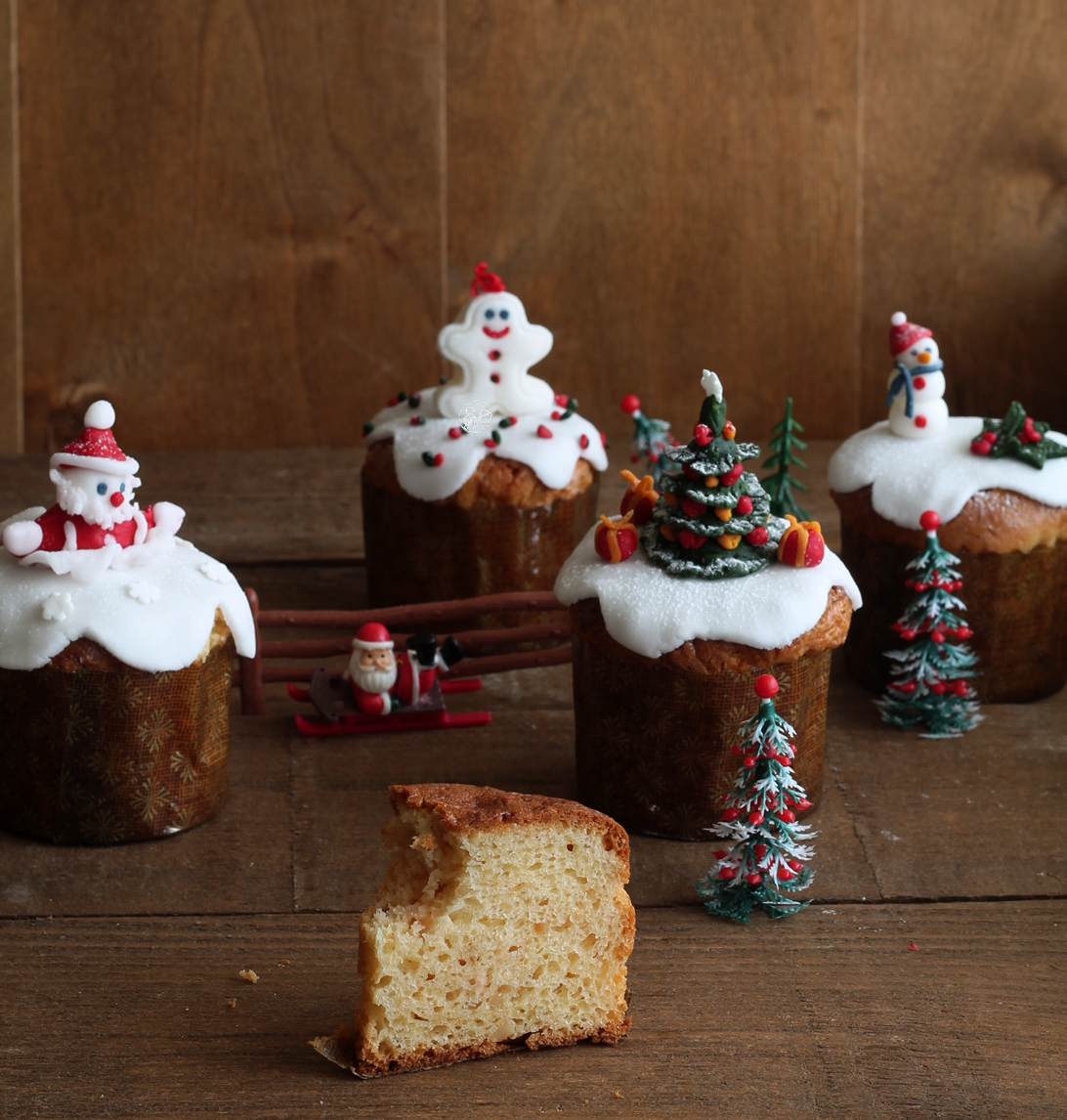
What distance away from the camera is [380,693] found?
2525 millimetres

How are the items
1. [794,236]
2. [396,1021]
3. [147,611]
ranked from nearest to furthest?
1. [396,1021]
2. [147,611]
3. [794,236]

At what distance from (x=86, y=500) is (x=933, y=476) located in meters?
1.40

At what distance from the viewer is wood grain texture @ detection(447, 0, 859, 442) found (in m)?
4.23

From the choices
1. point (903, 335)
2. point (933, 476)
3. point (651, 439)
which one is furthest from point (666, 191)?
point (933, 476)

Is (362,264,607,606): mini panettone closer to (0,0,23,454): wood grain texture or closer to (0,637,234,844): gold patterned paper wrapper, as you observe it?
(0,637,234,844): gold patterned paper wrapper

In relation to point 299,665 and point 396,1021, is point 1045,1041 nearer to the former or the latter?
point 396,1021

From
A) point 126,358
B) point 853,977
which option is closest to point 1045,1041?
point 853,977

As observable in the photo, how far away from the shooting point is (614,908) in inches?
69.2

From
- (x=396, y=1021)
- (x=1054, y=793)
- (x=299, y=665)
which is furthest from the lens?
(x=299, y=665)

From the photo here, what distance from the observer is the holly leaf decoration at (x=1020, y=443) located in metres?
2.56

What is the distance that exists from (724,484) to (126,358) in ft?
9.03

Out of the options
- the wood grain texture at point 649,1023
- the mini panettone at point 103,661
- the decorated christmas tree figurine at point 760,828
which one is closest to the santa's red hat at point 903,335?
the decorated christmas tree figurine at point 760,828

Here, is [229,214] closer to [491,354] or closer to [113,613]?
[491,354]

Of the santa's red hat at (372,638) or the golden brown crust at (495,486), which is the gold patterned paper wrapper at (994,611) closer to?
the golden brown crust at (495,486)
